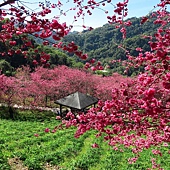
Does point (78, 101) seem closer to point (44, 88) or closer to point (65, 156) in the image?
point (44, 88)

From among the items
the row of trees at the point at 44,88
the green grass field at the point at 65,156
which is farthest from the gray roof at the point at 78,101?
the green grass field at the point at 65,156

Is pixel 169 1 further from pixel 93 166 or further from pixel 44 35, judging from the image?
pixel 93 166

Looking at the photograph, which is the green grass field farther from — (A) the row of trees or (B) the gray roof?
(A) the row of trees

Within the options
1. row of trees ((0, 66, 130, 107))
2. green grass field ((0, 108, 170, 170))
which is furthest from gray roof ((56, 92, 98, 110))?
green grass field ((0, 108, 170, 170))

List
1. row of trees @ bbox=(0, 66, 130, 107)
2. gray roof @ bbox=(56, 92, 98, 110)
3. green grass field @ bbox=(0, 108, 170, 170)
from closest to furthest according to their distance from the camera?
green grass field @ bbox=(0, 108, 170, 170), gray roof @ bbox=(56, 92, 98, 110), row of trees @ bbox=(0, 66, 130, 107)

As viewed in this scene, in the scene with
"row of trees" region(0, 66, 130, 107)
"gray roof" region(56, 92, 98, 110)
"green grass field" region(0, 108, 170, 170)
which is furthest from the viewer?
"row of trees" region(0, 66, 130, 107)

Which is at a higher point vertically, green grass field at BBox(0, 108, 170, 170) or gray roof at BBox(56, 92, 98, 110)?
gray roof at BBox(56, 92, 98, 110)

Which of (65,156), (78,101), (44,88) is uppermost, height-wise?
(44,88)

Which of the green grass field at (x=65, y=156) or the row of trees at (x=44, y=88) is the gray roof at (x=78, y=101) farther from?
the green grass field at (x=65, y=156)

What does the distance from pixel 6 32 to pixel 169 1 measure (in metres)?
4.11

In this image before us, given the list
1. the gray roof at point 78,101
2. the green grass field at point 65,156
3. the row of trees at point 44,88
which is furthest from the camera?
the row of trees at point 44,88

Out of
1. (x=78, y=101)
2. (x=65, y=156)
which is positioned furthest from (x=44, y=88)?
(x=65, y=156)

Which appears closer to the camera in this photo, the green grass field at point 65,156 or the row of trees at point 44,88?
the green grass field at point 65,156

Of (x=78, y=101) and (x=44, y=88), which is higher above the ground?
(x=44, y=88)
